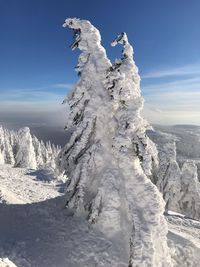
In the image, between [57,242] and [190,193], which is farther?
[190,193]

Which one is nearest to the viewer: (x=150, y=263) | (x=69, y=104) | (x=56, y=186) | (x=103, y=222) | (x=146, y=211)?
(x=150, y=263)

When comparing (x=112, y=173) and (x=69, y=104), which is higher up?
(x=69, y=104)

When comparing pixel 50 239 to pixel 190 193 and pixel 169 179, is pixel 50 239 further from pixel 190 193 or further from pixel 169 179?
pixel 190 193

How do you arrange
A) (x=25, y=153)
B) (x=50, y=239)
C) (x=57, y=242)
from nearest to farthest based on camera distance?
(x=57, y=242) < (x=50, y=239) < (x=25, y=153)

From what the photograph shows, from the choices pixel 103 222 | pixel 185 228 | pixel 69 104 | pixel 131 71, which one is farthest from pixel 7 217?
pixel 185 228

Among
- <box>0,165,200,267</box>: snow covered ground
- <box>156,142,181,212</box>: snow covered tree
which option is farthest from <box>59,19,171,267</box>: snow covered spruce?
<box>156,142,181,212</box>: snow covered tree

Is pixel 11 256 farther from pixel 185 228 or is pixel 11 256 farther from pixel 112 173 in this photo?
pixel 185 228

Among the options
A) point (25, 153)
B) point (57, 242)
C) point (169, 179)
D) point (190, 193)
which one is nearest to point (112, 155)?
point (57, 242)

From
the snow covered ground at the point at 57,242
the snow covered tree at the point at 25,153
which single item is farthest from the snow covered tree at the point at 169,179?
the snow covered tree at the point at 25,153

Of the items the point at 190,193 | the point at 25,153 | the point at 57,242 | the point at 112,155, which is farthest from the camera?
the point at 25,153
